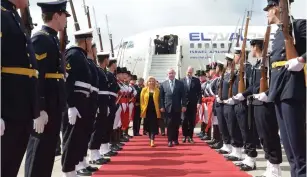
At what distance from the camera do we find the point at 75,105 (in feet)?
16.5

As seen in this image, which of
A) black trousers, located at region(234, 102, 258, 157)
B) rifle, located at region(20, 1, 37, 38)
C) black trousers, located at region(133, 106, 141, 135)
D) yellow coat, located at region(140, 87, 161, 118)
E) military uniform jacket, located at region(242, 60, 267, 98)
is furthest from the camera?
black trousers, located at region(133, 106, 141, 135)

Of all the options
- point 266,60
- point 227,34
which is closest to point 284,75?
point 266,60

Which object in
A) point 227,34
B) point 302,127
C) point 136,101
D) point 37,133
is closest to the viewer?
point 302,127

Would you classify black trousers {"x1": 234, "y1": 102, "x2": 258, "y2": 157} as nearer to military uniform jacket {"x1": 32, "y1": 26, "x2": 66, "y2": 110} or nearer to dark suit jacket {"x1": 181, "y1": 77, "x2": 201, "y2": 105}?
military uniform jacket {"x1": 32, "y1": 26, "x2": 66, "y2": 110}

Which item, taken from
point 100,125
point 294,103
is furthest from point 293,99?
point 100,125

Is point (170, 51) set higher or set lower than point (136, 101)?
higher

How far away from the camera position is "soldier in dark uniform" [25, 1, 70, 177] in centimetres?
385

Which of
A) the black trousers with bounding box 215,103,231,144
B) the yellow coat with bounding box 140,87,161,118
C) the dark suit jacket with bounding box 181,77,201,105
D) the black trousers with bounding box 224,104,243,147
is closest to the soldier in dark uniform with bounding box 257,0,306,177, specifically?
the black trousers with bounding box 224,104,243,147

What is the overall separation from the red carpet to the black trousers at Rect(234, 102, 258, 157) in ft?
1.10

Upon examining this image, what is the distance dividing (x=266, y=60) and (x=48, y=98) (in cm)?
267

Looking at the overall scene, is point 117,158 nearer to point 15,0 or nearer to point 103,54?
point 103,54

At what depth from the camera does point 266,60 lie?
17.2ft

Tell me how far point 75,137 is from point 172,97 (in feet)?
16.4

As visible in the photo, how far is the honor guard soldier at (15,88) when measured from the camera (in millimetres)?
2916
